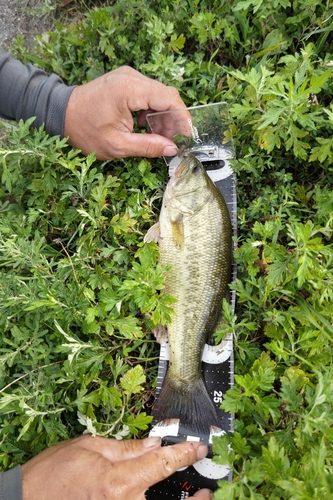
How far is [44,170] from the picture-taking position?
3.12 meters

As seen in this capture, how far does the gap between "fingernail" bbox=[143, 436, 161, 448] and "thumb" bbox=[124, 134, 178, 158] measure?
215 cm

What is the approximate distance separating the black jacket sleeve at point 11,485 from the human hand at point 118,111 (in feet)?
8.03

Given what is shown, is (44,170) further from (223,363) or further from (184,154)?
(223,363)

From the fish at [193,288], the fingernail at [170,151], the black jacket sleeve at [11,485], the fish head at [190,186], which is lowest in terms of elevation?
the black jacket sleeve at [11,485]

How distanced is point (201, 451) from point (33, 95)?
304cm

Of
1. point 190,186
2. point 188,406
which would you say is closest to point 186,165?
point 190,186

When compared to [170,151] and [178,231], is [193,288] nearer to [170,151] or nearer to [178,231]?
[178,231]

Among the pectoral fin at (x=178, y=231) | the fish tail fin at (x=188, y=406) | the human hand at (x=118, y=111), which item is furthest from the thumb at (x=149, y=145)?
the fish tail fin at (x=188, y=406)

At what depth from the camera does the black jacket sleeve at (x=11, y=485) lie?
2.64 metres

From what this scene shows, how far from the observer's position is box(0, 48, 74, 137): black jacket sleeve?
10.7 feet

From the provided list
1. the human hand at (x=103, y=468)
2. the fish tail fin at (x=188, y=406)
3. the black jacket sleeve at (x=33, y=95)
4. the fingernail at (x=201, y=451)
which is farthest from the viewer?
the black jacket sleeve at (x=33, y=95)

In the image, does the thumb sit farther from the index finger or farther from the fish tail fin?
the index finger

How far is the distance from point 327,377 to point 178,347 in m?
1.13

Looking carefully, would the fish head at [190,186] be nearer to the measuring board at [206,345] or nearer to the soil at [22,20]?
the measuring board at [206,345]
